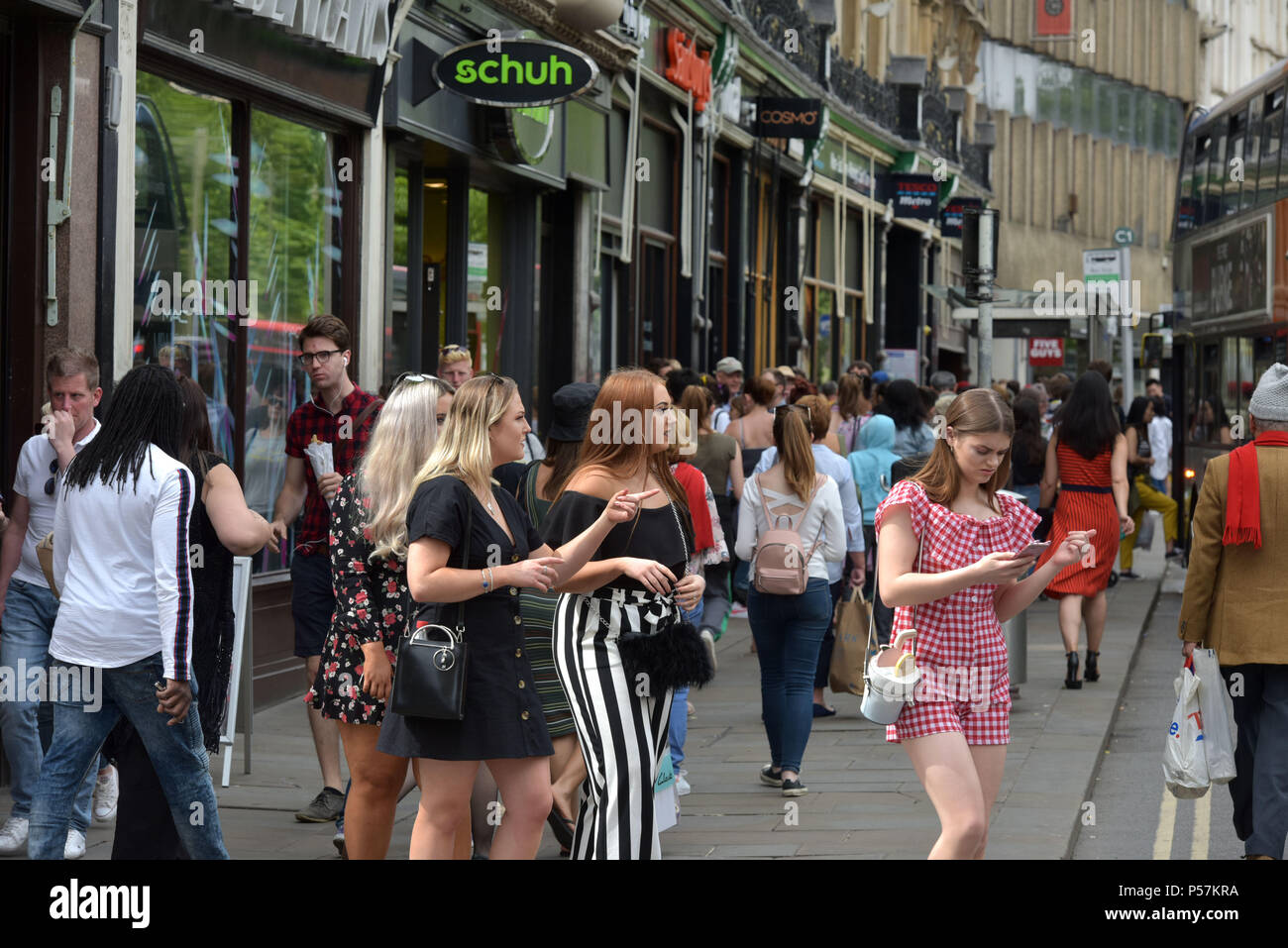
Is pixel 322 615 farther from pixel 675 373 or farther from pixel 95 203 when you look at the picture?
pixel 675 373

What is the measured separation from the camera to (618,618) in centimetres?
578

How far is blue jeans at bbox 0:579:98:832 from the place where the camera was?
7336 millimetres

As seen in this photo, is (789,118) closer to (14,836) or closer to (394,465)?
(14,836)

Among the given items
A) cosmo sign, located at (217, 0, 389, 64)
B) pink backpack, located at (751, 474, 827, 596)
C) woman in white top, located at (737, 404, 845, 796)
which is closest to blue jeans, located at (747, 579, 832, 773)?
woman in white top, located at (737, 404, 845, 796)

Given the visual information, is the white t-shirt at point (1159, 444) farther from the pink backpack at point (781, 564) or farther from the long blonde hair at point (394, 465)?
the long blonde hair at point (394, 465)

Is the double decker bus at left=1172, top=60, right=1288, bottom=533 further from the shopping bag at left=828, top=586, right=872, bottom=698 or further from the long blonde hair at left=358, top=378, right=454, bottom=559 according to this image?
the long blonde hair at left=358, top=378, right=454, bottom=559

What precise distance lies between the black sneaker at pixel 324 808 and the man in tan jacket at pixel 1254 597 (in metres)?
3.48

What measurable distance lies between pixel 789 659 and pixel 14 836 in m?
3.40

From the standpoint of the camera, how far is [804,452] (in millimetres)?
8891

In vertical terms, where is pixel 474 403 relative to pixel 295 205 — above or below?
below

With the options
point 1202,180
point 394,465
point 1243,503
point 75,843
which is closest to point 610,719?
point 394,465
